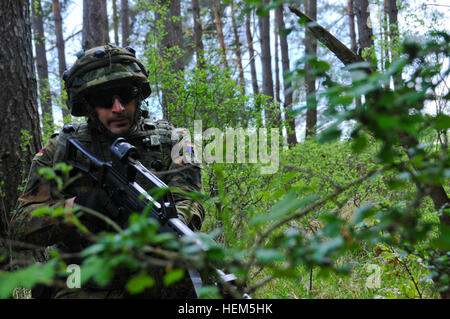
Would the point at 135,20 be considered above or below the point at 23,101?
above

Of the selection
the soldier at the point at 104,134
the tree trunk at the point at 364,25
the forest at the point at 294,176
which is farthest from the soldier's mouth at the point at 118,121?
the tree trunk at the point at 364,25

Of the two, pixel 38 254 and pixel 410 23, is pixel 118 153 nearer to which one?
pixel 38 254

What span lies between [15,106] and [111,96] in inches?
39.0

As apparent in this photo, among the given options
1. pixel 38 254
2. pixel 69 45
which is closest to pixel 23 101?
pixel 38 254

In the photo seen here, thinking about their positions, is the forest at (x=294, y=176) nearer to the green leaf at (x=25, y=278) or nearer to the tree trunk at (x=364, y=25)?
the green leaf at (x=25, y=278)

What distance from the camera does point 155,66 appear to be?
15.8ft

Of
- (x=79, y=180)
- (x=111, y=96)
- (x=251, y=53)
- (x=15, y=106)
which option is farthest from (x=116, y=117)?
(x=251, y=53)

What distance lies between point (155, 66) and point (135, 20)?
14.7 meters

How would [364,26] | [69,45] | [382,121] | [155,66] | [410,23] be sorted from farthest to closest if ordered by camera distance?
1. [69,45]
2. [364,26]
3. [410,23]
4. [155,66]
5. [382,121]

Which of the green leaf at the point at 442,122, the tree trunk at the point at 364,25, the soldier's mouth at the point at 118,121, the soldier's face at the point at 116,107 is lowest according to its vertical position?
the green leaf at the point at 442,122

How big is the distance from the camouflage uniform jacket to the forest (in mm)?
237

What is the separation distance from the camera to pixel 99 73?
8.81 ft

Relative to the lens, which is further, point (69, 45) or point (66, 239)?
point (69, 45)

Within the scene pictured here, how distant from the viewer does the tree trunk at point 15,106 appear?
309cm
